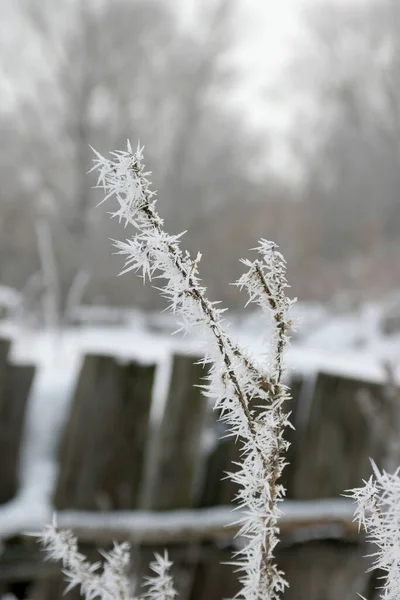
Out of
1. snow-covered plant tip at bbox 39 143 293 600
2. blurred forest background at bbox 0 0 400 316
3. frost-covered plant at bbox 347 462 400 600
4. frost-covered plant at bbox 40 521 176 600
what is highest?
blurred forest background at bbox 0 0 400 316

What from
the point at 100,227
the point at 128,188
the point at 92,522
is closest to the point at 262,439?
the point at 128,188

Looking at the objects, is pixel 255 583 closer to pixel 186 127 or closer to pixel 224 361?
pixel 224 361

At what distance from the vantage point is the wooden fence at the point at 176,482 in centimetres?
155

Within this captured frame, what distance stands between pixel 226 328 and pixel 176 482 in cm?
135

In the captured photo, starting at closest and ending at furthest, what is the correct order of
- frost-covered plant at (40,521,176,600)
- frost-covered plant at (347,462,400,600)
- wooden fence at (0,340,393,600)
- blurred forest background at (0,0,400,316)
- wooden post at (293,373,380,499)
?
1. frost-covered plant at (347,462,400,600)
2. frost-covered plant at (40,521,176,600)
3. wooden fence at (0,340,393,600)
4. wooden post at (293,373,380,499)
5. blurred forest background at (0,0,400,316)

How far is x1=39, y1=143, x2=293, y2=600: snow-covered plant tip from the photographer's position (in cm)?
32

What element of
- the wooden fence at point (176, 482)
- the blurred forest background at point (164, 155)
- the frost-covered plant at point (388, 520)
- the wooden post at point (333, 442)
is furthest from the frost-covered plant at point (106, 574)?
the blurred forest background at point (164, 155)

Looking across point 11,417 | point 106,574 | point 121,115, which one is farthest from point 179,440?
point 121,115

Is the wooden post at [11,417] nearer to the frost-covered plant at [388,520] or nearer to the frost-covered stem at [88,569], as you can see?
the frost-covered stem at [88,569]

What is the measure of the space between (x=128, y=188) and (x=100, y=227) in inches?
450

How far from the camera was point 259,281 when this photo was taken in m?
0.34

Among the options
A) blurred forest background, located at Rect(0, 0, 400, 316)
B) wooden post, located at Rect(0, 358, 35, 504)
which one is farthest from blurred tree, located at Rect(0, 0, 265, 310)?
wooden post, located at Rect(0, 358, 35, 504)

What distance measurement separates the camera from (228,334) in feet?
1.12

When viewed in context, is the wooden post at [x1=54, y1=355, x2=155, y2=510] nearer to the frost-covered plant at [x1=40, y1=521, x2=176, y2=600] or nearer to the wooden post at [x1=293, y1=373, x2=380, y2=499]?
the wooden post at [x1=293, y1=373, x2=380, y2=499]
